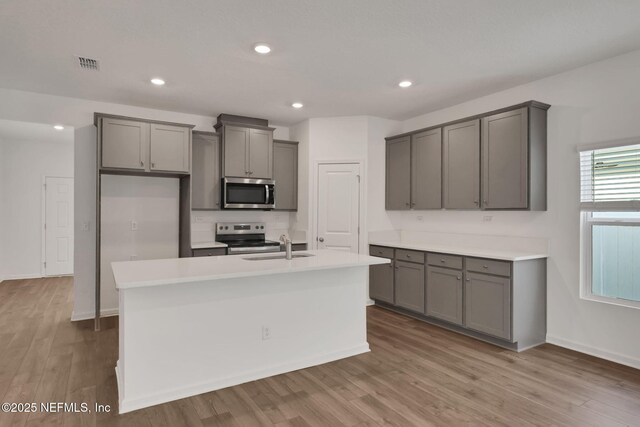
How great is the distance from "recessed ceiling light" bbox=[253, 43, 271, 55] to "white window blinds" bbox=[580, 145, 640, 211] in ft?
9.94

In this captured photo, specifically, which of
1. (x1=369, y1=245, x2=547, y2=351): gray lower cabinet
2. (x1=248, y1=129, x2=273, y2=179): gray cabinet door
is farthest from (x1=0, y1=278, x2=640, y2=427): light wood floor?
(x1=248, y1=129, x2=273, y2=179): gray cabinet door

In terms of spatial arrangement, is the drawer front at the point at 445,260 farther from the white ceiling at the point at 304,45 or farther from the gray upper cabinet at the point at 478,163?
the white ceiling at the point at 304,45

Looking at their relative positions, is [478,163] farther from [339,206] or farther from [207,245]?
[207,245]

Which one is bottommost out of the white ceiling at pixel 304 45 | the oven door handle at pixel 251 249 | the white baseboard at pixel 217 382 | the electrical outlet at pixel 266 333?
the white baseboard at pixel 217 382

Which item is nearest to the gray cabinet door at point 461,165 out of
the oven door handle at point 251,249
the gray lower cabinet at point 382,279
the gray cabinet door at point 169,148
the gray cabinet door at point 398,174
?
the gray cabinet door at point 398,174

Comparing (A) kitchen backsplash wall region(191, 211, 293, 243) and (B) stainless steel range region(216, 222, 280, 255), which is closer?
(B) stainless steel range region(216, 222, 280, 255)

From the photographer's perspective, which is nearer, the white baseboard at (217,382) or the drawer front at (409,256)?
the white baseboard at (217,382)

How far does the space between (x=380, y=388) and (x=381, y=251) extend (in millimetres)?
2456

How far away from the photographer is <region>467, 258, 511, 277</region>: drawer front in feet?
11.9

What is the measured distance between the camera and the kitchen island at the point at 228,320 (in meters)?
2.53

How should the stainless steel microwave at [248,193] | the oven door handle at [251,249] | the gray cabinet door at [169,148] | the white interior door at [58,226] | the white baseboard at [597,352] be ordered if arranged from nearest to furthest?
the white baseboard at [597,352]
the gray cabinet door at [169,148]
the oven door handle at [251,249]
the stainless steel microwave at [248,193]
the white interior door at [58,226]

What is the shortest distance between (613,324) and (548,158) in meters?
1.63

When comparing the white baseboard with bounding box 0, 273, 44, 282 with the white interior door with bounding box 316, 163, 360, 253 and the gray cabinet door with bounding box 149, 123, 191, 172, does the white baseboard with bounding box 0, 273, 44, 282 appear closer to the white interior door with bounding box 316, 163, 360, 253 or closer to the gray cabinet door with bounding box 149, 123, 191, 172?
the gray cabinet door with bounding box 149, 123, 191, 172

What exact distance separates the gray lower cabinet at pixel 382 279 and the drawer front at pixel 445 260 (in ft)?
2.13
